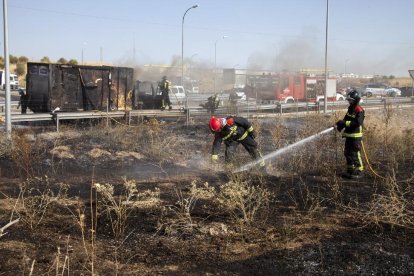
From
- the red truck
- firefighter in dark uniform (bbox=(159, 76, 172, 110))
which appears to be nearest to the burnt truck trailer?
firefighter in dark uniform (bbox=(159, 76, 172, 110))

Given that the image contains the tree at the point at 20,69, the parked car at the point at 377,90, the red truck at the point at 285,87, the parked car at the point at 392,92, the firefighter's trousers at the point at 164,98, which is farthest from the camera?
the tree at the point at 20,69

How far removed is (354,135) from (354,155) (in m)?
0.39

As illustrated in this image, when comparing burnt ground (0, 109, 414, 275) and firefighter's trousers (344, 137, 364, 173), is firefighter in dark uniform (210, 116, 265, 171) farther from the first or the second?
firefighter's trousers (344, 137, 364, 173)

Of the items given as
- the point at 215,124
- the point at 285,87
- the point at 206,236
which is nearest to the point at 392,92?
the point at 285,87

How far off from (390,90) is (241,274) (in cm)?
4647

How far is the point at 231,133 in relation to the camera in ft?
27.6

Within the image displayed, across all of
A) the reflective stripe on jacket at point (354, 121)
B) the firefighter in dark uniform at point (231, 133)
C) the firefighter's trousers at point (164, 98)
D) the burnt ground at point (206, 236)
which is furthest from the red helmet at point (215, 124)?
the firefighter's trousers at point (164, 98)

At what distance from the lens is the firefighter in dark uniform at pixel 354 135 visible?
8.34m

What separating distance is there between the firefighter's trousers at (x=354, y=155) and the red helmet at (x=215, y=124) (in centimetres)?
257

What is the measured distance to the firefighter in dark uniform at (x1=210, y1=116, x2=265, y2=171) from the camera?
8164 millimetres

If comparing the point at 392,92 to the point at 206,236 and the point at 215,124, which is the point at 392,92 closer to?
→ the point at 215,124

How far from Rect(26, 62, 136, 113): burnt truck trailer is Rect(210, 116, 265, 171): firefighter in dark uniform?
9.22m

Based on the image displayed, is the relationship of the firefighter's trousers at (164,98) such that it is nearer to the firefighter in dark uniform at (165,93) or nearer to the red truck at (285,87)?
the firefighter in dark uniform at (165,93)

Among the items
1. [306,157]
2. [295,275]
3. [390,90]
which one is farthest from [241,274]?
[390,90]
